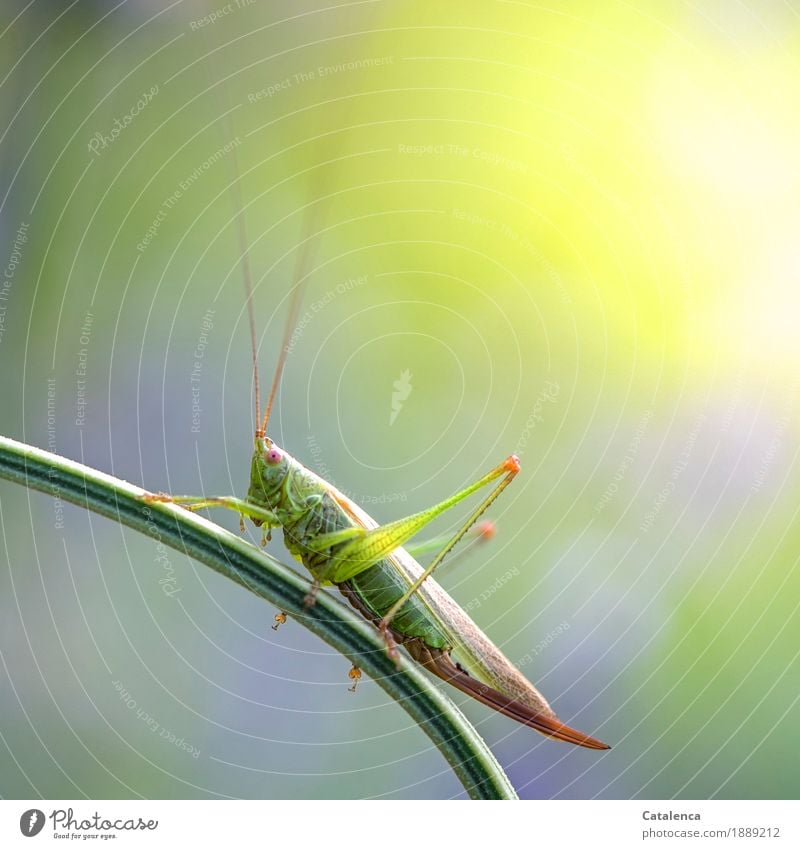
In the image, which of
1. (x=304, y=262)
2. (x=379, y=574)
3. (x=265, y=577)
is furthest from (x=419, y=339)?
(x=265, y=577)

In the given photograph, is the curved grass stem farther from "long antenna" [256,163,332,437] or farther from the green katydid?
"long antenna" [256,163,332,437]

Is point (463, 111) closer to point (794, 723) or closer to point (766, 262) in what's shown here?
point (766, 262)

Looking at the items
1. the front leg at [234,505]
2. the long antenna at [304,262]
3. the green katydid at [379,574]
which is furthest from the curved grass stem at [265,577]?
the long antenna at [304,262]

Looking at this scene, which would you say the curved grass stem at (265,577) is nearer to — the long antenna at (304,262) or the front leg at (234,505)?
the front leg at (234,505)

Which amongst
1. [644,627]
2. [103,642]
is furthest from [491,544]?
[103,642]

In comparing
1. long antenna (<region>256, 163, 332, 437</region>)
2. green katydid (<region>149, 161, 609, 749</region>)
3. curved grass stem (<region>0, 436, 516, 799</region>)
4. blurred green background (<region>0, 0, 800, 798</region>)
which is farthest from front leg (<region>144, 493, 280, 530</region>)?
long antenna (<region>256, 163, 332, 437</region>)

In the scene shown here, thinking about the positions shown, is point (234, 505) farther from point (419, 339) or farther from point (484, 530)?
point (419, 339)
